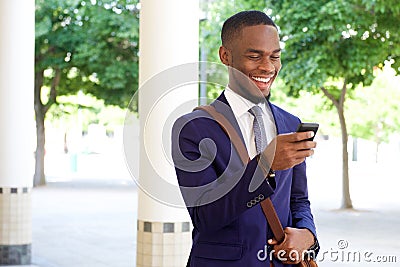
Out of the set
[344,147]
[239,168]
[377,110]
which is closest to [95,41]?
[344,147]

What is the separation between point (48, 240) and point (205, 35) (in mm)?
7392

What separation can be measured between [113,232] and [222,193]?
1056 cm

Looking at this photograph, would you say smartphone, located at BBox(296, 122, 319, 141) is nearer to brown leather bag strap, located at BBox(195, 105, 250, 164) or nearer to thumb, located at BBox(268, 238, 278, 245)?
brown leather bag strap, located at BBox(195, 105, 250, 164)

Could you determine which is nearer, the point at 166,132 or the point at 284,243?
the point at 284,243

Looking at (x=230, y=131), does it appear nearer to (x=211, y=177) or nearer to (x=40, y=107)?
(x=211, y=177)

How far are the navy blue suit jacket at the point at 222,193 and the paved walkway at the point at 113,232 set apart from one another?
4.94 meters

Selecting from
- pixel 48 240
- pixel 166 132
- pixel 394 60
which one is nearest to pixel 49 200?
pixel 48 240

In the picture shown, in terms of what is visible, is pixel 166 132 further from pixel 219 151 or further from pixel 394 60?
pixel 394 60

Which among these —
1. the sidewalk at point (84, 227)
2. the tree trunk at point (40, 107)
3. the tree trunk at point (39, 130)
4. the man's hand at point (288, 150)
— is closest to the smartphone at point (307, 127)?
the man's hand at point (288, 150)

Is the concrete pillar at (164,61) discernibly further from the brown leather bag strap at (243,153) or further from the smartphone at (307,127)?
the smartphone at (307,127)

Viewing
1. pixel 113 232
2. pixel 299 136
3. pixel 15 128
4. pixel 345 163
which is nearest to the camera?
pixel 299 136

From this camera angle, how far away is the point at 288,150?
72.1 inches

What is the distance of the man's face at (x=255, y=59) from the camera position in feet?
6.68

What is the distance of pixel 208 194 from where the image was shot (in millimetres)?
1926
